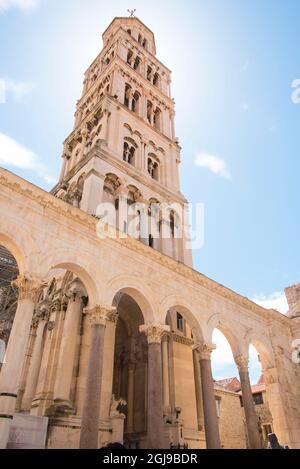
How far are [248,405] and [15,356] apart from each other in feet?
34.9

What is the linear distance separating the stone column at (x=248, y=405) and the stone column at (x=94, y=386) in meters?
7.62

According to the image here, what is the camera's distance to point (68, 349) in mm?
13633

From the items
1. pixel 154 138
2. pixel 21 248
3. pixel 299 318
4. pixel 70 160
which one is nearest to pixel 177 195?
pixel 154 138

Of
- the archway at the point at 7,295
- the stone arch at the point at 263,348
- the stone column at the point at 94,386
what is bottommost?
the stone column at the point at 94,386

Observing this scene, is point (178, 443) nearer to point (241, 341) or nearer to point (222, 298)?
point (241, 341)

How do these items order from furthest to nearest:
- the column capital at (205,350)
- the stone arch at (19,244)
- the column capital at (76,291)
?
the column capital at (76,291) < the column capital at (205,350) < the stone arch at (19,244)

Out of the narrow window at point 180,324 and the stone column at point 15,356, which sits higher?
the narrow window at point 180,324

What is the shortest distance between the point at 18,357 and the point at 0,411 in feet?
4.35

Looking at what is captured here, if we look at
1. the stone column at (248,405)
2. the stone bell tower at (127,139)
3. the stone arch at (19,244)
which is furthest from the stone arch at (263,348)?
the stone arch at (19,244)

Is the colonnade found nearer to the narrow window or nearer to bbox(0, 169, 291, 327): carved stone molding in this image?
the narrow window

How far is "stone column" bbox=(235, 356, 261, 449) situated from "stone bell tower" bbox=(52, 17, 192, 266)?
7015 mm

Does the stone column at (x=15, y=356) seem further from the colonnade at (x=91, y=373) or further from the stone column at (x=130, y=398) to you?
the stone column at (x=130, y=398)

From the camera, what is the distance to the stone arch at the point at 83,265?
1169cm

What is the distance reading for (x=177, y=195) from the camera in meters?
24.4
